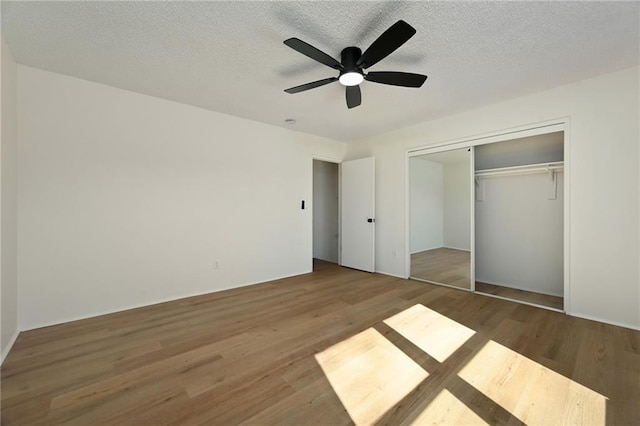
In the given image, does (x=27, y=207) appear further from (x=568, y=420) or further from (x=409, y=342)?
(x=568, y=420)

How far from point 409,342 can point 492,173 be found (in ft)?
10.2

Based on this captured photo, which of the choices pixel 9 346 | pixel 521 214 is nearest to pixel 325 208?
pixel 521 214

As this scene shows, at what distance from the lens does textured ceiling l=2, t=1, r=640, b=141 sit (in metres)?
1.82

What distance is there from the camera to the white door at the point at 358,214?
4.87 metres

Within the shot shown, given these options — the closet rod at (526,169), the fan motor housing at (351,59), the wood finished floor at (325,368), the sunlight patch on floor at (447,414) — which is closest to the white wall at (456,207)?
the closet rod at (526,169)

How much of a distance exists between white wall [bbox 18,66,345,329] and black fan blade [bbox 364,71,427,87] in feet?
8.03

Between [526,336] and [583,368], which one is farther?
[526,336]

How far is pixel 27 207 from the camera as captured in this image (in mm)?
2566

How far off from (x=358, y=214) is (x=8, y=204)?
448cm

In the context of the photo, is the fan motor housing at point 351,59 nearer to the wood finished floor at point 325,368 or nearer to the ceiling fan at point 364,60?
the ceiling fan at point 364,60

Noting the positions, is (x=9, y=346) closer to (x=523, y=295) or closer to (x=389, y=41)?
(x=389, y=41)

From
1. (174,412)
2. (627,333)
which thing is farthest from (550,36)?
(174,412)

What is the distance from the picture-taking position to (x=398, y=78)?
2.22 meters

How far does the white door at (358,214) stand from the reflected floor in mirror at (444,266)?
2.89ft
